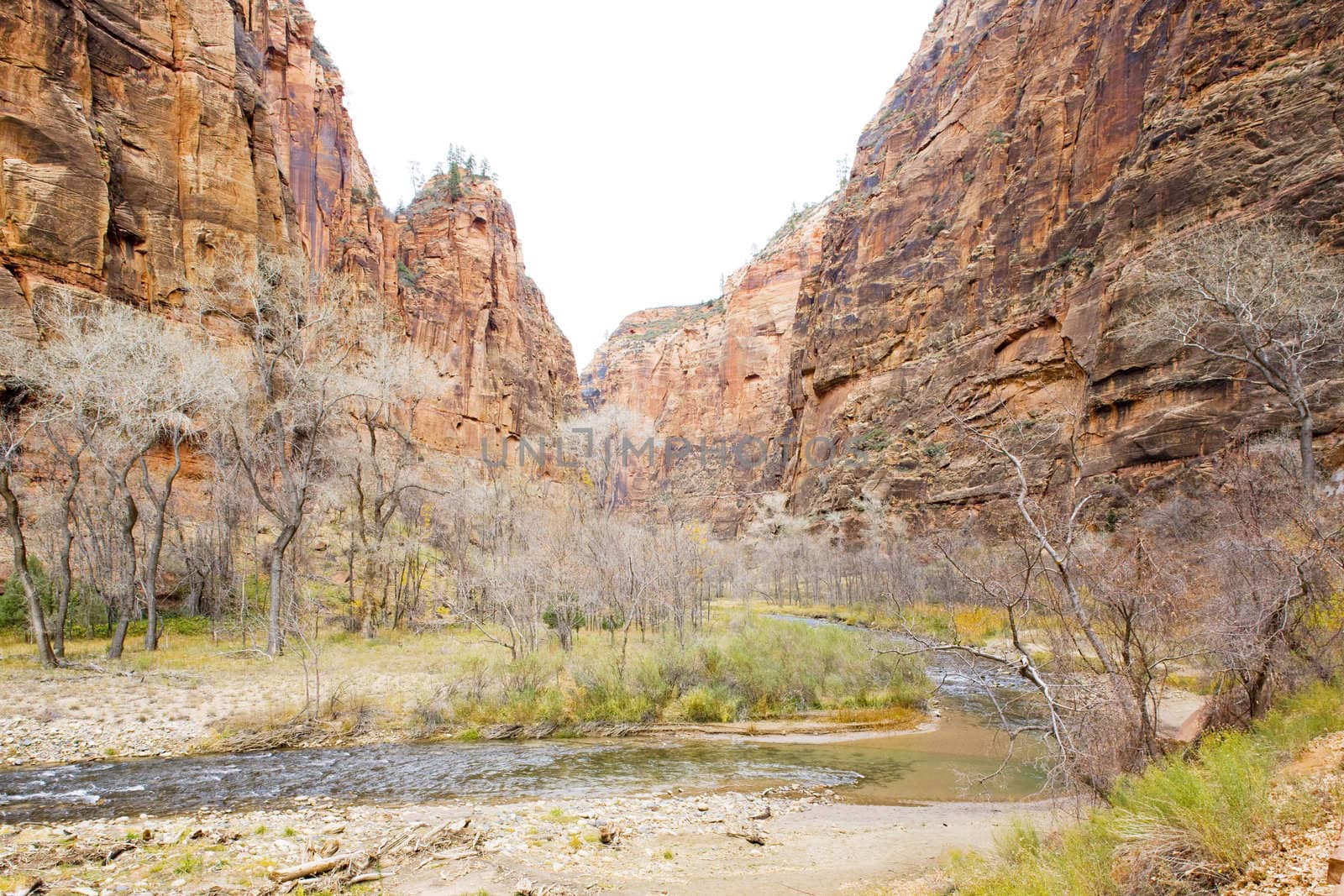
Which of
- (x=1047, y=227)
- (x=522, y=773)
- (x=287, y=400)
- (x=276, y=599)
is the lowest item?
(x=522, y=773)

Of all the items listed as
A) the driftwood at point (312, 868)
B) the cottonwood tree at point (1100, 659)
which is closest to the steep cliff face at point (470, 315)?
the driftwood at point (312, 868)

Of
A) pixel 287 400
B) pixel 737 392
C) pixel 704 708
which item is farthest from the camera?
pixel 737 392

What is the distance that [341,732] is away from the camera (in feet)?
45.1

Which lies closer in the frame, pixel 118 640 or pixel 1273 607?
pixel 1273 607

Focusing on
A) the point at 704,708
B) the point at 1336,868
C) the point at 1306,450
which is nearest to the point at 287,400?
the point at 704,708

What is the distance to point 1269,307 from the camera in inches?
684

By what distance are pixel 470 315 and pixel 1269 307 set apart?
204ft

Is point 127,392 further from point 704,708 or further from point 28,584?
point 704,708

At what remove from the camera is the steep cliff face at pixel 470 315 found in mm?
62000

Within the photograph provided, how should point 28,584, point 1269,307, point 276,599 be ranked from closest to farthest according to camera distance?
point 28,584
point 1269,307
point 276,599

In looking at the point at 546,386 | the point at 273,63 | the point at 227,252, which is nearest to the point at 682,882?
the point at 227,252

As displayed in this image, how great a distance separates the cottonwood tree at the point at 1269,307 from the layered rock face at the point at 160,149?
132 ft

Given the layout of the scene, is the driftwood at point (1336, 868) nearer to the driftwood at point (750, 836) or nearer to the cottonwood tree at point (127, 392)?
the driftwood at point (750, 836)

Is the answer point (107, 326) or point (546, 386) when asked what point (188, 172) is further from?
point (546, 386)
